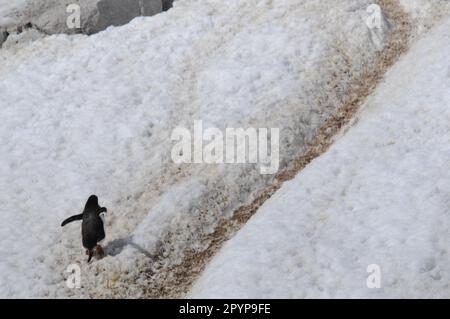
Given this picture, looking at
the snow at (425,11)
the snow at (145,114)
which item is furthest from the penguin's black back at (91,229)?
the snow at (425,11)

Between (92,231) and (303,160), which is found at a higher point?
(92,231)

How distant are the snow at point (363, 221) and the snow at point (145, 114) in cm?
203

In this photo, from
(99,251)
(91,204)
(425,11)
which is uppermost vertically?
(425,11)

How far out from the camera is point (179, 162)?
80.9 ft

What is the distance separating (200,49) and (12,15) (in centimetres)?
1018

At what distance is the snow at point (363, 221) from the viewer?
1830cm

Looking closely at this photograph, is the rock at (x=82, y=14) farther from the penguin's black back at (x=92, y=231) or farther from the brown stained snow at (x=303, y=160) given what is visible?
the penguin's black back at (x=92, y=231)

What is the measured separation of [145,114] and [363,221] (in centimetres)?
1081

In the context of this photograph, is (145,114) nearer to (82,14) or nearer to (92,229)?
(92,229)

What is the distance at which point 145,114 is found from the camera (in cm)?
2720

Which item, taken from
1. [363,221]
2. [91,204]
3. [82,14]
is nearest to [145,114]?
[91,204]
